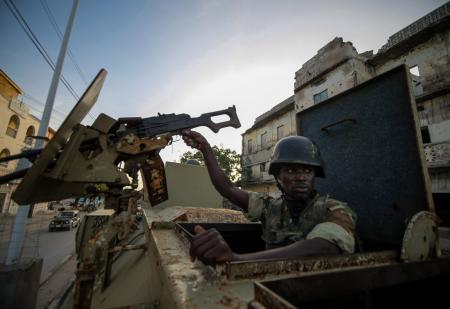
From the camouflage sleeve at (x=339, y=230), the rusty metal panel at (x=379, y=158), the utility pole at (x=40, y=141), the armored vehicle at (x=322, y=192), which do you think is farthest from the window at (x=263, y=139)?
the camouflage sleeve at (x=339, y=230)

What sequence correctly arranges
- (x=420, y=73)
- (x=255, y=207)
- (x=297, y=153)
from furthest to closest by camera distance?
(x=420, y=73), (x=255, y=207), (x=297, y=153)

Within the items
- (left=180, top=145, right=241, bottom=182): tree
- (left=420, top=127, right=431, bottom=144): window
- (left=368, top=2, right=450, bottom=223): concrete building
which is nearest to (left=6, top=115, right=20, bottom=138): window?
(left=180, top=145, right=241, bottom=182): tree

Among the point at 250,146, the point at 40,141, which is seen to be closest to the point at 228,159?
the point at 250,146

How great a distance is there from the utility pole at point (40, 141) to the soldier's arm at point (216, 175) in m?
4.10

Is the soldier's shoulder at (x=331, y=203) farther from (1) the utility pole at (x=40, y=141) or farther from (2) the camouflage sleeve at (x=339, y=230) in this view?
(1) the utility pole at (x=40, y=141)

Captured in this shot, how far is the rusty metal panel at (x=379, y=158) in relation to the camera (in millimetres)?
1633

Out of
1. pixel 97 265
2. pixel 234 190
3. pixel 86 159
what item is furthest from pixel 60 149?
pixel 234 190

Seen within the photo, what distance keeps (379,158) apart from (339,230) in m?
1.04

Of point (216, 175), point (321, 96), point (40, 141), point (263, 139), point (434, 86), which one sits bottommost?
point (216, 175)

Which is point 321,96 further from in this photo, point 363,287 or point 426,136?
point 363,287

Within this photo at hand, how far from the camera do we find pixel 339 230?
1209 millimetres

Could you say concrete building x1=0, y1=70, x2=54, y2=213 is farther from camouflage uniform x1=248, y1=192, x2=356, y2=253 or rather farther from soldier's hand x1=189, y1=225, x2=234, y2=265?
soldier's hand x1=189, y1=225, x2=234, y2=265

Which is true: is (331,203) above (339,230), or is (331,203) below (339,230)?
above

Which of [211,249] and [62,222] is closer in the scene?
[211,249]
